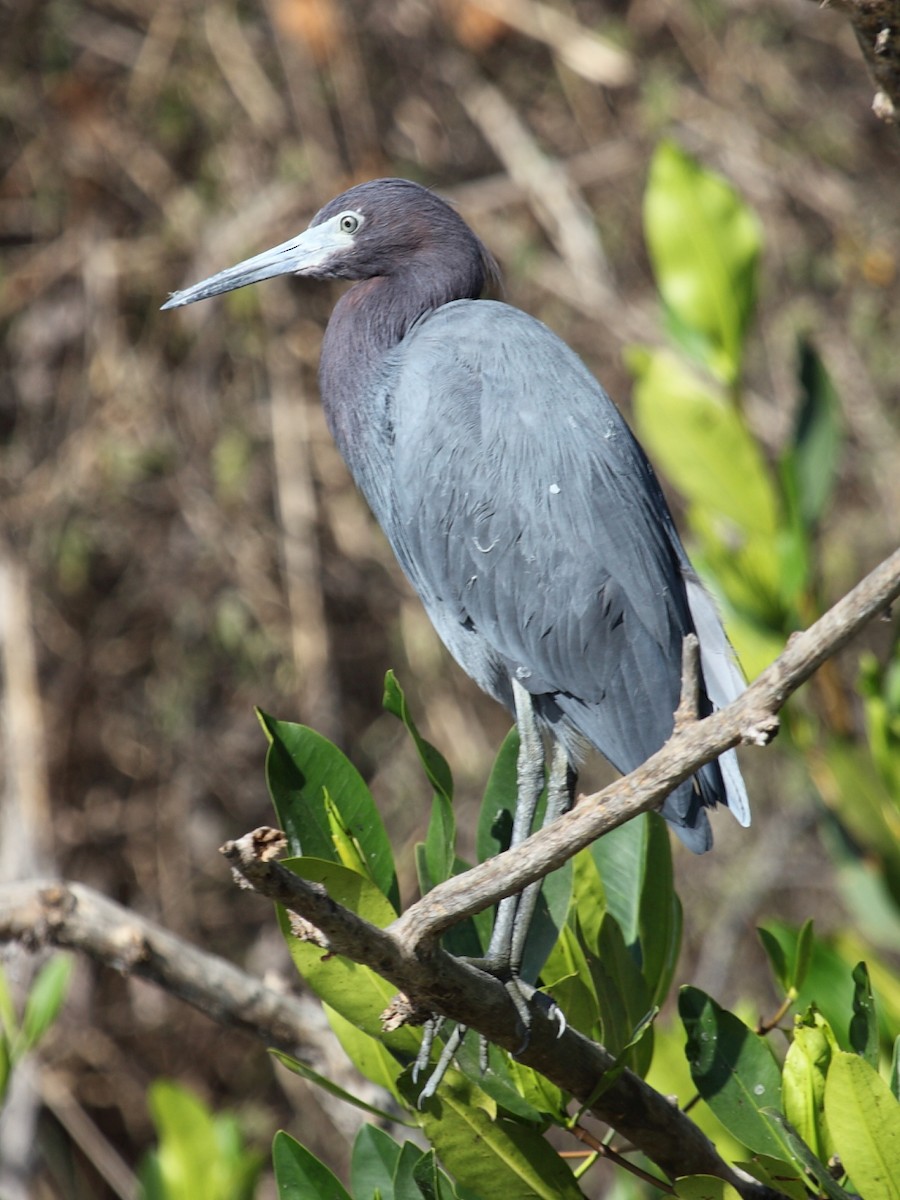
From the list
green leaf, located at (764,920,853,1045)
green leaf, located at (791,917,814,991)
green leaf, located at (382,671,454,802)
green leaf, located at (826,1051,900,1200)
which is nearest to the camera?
green leaf, located at (826,1051,900,1200)

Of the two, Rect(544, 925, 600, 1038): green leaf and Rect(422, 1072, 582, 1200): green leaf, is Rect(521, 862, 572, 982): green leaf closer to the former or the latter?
Rect(544, 925, 600, 1038): green leaf

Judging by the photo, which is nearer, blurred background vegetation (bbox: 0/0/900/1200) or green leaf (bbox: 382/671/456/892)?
green leaf (bbox: 382/671/456/892)

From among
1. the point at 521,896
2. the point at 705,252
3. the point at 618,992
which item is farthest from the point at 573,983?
the point at 705,252

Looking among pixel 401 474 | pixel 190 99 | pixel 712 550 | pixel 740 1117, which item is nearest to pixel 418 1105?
pixel 740 1117

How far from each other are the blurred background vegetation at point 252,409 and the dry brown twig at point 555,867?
269 centimetres

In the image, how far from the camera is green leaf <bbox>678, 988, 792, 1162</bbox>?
5.20 ft

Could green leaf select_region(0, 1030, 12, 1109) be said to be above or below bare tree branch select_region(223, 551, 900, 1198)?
below

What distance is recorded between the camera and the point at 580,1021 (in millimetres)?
1666

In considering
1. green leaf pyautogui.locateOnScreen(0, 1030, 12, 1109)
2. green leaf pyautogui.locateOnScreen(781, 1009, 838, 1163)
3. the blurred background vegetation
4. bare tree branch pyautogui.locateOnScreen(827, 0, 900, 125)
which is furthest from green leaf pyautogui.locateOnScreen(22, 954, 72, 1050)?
the blurred background vegetation

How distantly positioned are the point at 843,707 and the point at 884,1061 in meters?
0.65

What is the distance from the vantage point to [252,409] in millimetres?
4344

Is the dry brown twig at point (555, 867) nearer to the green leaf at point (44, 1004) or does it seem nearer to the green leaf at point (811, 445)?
the green leaf at point (44, 1004)

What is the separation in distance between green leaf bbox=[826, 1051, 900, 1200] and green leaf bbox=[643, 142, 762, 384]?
4.99 ft

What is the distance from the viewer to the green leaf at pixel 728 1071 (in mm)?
1585
